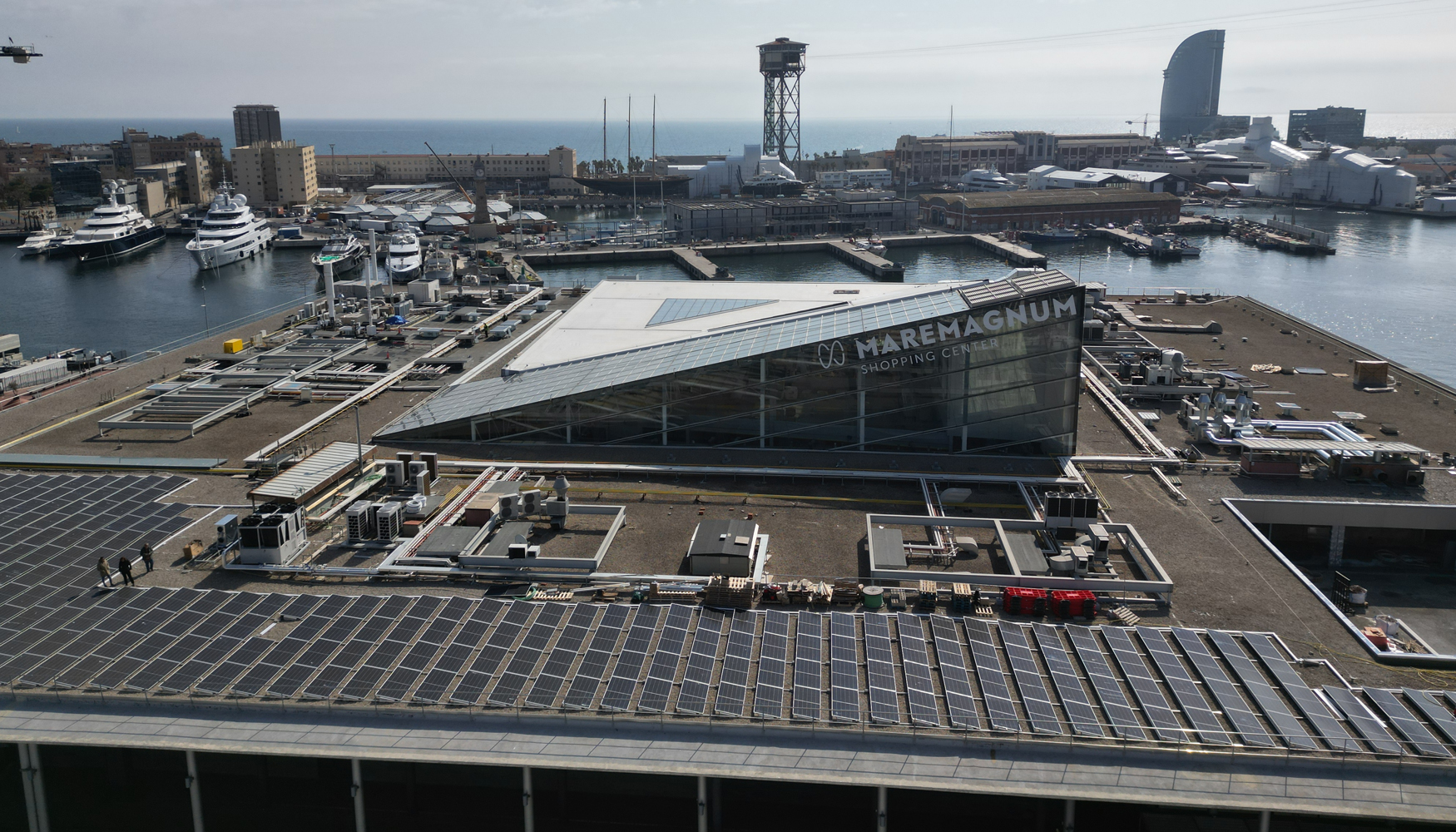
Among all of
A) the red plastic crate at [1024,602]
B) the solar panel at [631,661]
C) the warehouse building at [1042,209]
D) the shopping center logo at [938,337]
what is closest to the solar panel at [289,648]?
the solar panel at [631,661]

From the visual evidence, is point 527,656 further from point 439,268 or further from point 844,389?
point 439,268

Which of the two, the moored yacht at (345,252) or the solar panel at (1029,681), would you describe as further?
the moored yacht at (345,252)

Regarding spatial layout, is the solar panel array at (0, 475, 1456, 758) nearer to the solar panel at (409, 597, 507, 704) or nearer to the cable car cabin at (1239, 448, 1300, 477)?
the solar panel at (409, 597, 507, 704)

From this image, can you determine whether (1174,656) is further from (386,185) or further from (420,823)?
(386,185)

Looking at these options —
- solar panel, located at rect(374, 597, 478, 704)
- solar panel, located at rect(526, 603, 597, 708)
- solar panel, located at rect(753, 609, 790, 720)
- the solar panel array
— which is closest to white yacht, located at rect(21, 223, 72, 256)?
the solar panel array

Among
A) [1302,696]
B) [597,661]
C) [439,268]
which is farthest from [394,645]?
[439,268]

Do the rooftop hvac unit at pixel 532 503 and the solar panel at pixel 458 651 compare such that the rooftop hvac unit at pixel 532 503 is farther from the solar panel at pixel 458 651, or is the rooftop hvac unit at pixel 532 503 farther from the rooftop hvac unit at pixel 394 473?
the solar panel at pixel 458 651
